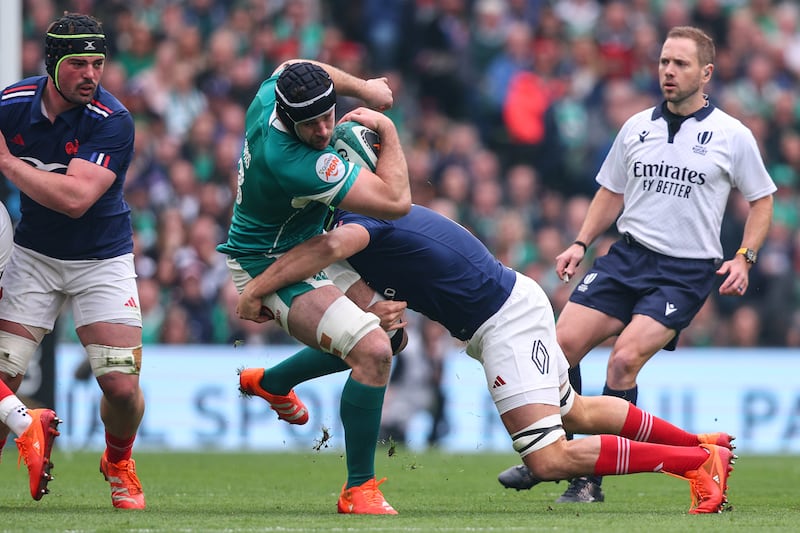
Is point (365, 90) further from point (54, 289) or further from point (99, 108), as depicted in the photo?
point (54, 289)

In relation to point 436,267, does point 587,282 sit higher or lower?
lower

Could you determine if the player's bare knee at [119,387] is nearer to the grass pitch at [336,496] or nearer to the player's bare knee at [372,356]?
the grass pitch at [336,496]

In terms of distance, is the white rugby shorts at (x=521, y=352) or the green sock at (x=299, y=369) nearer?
the white rugby shorts at (x=521, y=352)

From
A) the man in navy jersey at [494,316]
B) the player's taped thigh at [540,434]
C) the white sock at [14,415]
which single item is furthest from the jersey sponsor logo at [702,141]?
the white sock at [14,415]

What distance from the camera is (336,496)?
8938 mm

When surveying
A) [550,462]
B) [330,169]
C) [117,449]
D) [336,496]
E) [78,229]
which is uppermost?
[330,169]

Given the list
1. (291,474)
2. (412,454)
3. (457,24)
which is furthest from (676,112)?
(457,24)

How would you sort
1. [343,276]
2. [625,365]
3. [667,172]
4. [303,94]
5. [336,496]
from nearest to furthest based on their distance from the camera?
[303,94] < [343,276] < [625,365] < [667,172] < [336,496]

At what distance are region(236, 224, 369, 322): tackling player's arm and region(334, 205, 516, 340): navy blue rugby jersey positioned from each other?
0.18 m

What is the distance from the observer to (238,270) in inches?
292

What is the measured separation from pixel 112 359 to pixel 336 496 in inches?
78.5

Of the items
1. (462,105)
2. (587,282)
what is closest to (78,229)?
(587,282)

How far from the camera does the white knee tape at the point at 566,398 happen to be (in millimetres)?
7512

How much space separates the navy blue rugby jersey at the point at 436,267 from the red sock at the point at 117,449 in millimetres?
1741
